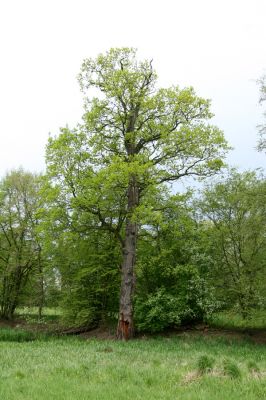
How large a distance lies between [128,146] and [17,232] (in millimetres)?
14251

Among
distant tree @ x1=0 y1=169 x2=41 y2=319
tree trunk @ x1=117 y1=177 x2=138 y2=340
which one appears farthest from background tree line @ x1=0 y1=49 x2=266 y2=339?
distant tree @ x1=0 y1=169 x2=41 y2=319

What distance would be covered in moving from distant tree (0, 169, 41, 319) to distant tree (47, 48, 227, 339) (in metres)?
11.4

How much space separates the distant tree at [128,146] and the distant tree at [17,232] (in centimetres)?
1144

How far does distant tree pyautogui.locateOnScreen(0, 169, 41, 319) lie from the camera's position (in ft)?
109

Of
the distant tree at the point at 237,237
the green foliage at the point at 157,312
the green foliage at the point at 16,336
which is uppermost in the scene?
the distant tree at the point at 237,237

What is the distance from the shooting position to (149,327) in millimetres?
22766

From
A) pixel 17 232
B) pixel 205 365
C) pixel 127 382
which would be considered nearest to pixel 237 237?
pixel 205 365

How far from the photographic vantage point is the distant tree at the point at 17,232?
3316cm

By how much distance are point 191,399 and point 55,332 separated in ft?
70.7

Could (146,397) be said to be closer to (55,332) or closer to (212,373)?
(212,373)

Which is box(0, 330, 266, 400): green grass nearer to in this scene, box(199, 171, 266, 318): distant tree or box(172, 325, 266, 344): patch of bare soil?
box(199, 171, 266, 318): distant tree

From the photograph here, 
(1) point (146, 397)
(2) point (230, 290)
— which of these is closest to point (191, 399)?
(1) point (146, 397)

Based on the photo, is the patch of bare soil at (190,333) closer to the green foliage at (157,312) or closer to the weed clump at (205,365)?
the green foliage at (157,312)

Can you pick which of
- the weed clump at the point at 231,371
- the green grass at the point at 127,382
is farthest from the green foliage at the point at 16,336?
the weed clump at the point at 231,371
